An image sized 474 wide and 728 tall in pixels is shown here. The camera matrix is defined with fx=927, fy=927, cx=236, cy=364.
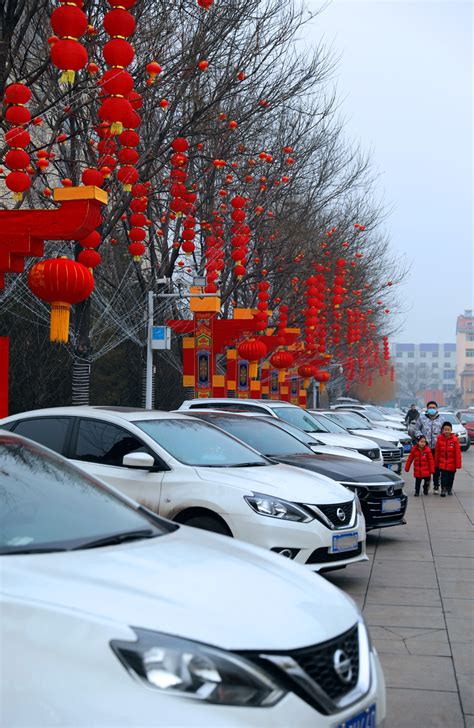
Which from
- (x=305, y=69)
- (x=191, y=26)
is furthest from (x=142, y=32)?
(x=305, y=69)

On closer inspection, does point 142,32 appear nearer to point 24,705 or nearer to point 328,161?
point 24,705

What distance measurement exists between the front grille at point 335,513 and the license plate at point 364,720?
169 inches

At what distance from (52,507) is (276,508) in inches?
146

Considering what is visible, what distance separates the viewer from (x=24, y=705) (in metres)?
2.86

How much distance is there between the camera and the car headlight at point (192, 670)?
111 inches

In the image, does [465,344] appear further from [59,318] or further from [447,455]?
[59,318]

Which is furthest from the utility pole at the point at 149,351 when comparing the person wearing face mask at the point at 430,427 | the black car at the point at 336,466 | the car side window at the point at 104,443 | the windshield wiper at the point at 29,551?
the windshield wiper at the point at 29,551

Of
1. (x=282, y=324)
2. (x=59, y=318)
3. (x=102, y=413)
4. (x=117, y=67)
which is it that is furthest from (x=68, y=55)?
(x=282, y=324)

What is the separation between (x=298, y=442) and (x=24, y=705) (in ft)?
28.3

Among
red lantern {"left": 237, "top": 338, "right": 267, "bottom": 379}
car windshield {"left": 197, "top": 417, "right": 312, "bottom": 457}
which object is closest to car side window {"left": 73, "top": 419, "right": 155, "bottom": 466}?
car windshield {"left": 197, "top": 417, "right": 312, "bottom": 457}

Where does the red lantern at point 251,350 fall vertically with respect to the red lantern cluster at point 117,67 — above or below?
below

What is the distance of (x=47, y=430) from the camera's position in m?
8.34

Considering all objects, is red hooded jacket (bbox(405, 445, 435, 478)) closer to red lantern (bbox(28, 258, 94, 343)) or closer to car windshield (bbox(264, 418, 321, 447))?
car windshield (bbox(264, 418, 321, 447))

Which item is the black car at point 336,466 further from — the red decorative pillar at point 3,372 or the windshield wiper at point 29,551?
the windshield wiper at point 29,551
